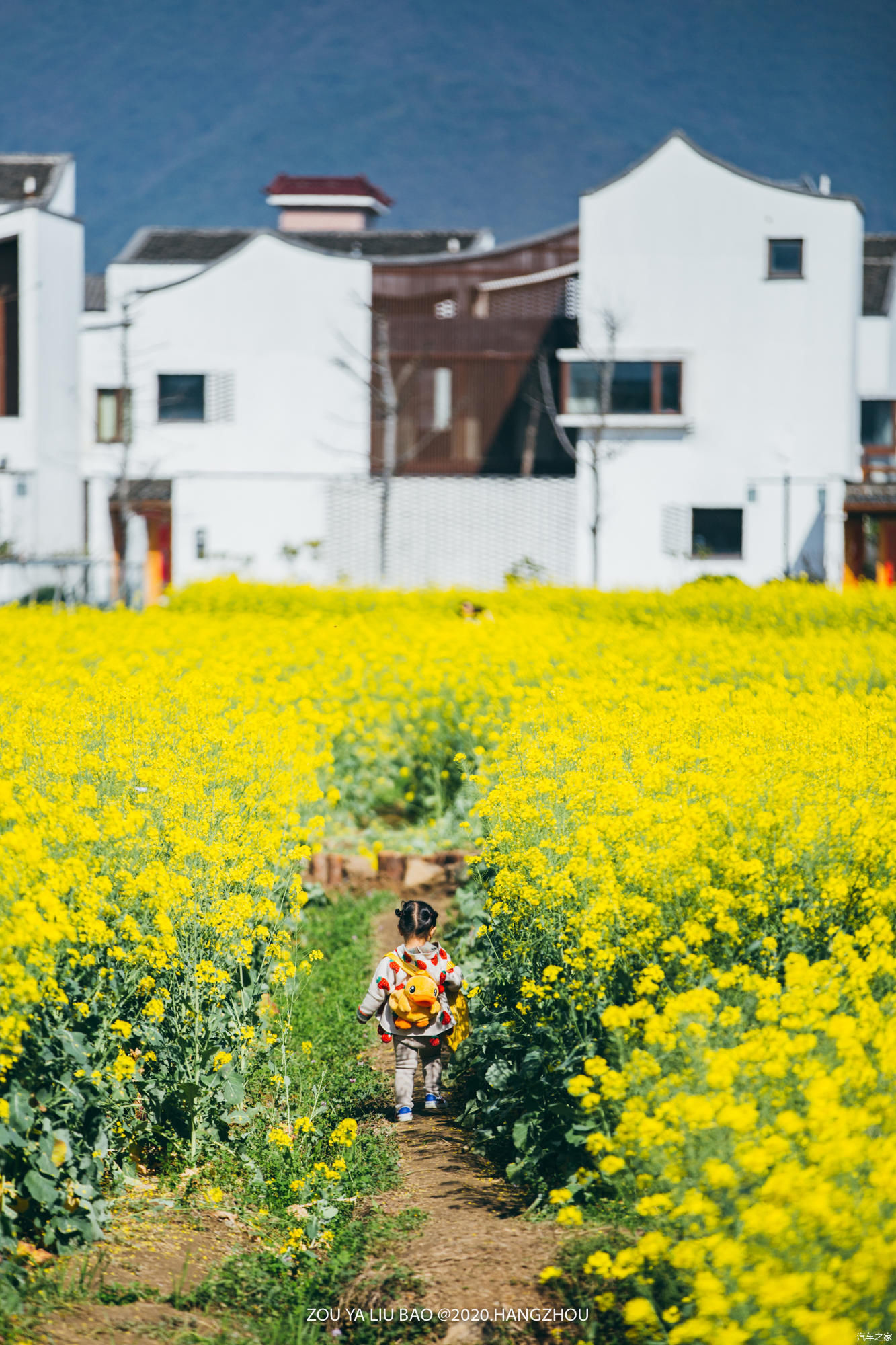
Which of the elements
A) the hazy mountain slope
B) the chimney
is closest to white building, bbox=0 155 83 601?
the chimney

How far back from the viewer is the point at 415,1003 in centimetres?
595

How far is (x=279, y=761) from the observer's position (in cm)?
705

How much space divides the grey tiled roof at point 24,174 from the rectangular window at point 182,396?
5.26 meters

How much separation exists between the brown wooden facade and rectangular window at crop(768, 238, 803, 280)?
4.79 meters

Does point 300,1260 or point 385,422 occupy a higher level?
point 385,422

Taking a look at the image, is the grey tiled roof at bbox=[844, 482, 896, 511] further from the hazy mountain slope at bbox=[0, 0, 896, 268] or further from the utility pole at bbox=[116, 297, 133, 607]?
the hazy mountain slope at bbox=[0, 0, 896, 268]

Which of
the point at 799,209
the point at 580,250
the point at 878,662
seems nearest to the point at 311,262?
the point at 580,250

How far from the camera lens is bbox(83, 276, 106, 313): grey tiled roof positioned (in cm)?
3788

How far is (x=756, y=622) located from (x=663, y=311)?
685 inches

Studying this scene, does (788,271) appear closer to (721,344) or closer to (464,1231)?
(721,344)

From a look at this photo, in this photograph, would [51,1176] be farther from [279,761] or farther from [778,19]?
[778,19]

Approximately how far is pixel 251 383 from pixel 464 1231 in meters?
31.4

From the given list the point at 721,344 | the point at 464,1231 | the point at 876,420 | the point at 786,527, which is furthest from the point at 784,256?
the point at 464,1231

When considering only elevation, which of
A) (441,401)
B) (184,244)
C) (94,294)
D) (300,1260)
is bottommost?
(300,1260)
